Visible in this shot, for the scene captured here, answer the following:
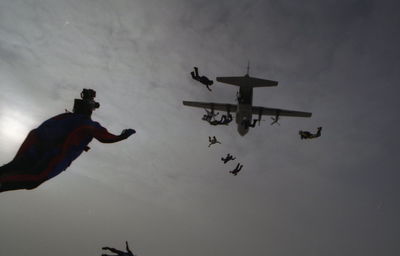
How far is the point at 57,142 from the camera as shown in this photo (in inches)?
186

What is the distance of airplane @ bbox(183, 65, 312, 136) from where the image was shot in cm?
2647

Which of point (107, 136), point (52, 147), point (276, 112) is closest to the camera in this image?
point (52, 147)

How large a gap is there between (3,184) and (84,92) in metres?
1.91

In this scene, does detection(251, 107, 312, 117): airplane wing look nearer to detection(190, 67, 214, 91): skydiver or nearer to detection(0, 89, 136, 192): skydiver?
detection(190, 67, 214, 91): skydiver

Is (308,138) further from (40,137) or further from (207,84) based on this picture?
(40,137)

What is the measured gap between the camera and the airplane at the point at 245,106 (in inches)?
1042

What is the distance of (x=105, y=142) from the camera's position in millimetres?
4836

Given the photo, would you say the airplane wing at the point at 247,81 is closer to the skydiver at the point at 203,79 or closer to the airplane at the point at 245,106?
the airplane at the point at 245,106

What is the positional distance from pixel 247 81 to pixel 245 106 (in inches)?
165

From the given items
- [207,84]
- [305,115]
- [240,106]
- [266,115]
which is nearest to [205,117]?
[240,106]

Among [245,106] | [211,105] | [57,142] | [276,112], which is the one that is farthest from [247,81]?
[57,142]

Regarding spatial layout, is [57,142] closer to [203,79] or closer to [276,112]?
[203,79]

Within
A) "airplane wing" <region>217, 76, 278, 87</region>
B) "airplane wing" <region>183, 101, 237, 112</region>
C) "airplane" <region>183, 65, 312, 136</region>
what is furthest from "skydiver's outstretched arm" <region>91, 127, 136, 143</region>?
"airplane wing" <region>183, 101, 237, 112</region>

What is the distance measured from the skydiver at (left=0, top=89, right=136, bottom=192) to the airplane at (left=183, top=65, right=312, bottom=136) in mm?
17233
